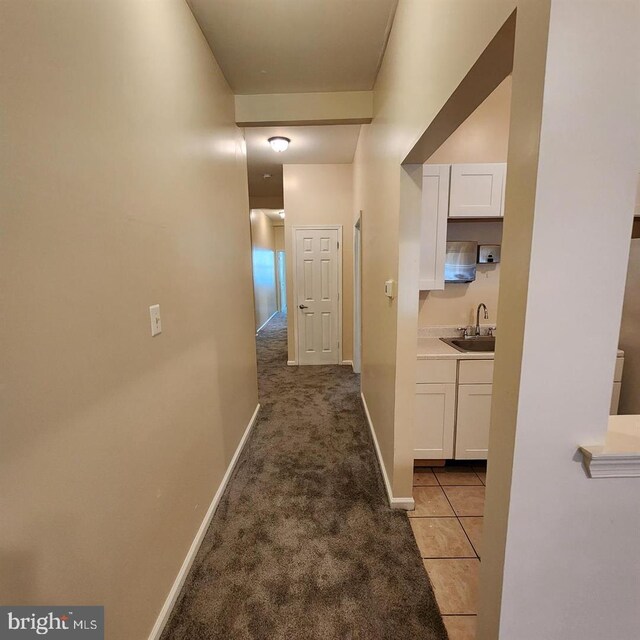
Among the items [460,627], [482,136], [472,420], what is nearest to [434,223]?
[482,136]

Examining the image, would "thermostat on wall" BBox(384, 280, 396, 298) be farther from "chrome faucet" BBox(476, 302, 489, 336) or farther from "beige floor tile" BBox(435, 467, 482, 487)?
"beige floor tile" BBox(435, 467, 482, 487)

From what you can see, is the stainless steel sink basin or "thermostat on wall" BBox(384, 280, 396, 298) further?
the stainless steel sink basin

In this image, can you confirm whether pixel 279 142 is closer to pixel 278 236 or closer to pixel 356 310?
pixel 356 310

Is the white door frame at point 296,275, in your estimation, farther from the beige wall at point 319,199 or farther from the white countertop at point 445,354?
the white countertop at point 445,354

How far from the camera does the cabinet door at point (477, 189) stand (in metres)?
2.12

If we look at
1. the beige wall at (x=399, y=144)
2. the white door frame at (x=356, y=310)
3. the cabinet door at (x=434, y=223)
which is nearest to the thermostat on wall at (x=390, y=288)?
the beige wall at (x=399, y=144)

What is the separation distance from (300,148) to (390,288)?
2.57m

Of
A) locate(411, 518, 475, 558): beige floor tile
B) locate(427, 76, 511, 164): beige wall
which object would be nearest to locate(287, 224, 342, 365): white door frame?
locate(427, 76, 511, 164): beige wall

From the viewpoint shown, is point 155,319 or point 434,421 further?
point 434,421

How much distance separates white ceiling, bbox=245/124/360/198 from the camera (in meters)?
3.15

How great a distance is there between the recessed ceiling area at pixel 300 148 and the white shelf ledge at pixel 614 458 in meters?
3.13

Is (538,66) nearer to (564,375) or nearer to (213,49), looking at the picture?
(564,375)

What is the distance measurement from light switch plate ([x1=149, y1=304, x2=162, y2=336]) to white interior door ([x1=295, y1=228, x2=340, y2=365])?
3.28m

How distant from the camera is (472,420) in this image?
7.13ft
